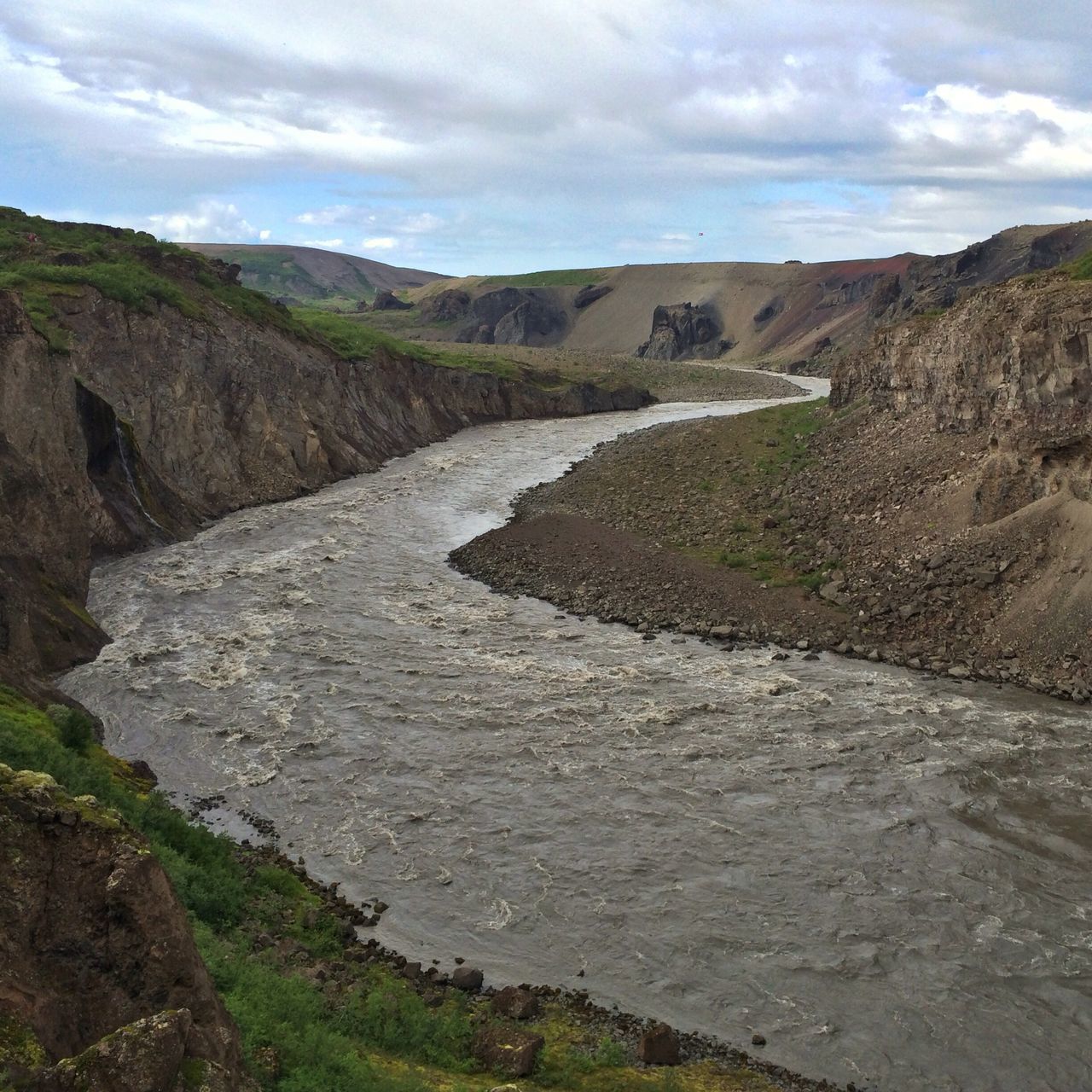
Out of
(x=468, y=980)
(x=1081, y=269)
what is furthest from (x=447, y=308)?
(x=468, y=980)

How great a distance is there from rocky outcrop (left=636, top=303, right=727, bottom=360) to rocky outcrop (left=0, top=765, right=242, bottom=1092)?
156 m

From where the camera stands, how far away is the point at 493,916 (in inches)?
627

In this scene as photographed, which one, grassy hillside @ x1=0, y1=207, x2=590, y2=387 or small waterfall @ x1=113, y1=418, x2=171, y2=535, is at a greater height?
grassy hillside @ x1=0, y1=207, x2=590, y2=387

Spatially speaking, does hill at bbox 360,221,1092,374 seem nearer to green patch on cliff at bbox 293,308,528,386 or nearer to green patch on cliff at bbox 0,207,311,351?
green patch on cliff at bbox 293,308,528,386

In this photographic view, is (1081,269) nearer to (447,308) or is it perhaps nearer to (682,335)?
(682,335)

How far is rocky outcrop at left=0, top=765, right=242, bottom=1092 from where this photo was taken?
25.3 feet

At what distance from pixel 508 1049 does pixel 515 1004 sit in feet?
3.67

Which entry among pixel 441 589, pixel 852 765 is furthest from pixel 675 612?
pixel 852 765

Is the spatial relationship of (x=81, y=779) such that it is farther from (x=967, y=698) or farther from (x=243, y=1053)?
(x=967, y=698)

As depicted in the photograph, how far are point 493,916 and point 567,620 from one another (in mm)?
16133

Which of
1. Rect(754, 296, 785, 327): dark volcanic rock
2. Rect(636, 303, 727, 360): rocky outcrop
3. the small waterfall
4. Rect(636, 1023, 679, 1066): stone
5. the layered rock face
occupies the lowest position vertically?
Rect(636, 1023, 679, 1066): stone

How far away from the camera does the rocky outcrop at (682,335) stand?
161 meters

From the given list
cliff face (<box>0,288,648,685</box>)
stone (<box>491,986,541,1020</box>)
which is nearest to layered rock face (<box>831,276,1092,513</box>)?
stone (<box>491,986,541,1020</box>)

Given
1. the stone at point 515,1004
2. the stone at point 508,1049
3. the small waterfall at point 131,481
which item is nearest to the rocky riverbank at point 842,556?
the small waterfall at point 131,481
